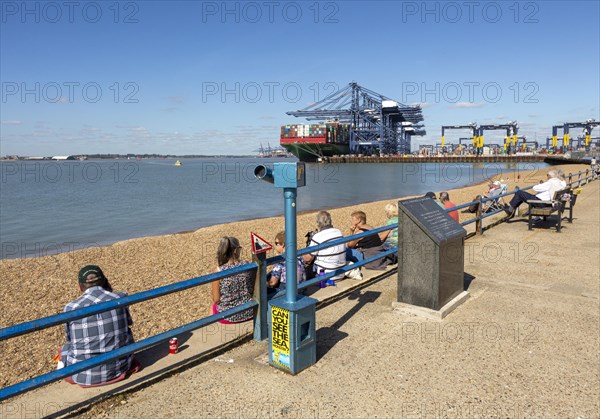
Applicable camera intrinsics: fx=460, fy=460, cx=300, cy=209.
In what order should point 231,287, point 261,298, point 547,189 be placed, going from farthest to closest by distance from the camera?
point 547,189 < point 231,287 < point 261,298

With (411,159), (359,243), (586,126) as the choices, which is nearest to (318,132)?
(411,159)

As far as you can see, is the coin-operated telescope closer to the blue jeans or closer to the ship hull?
the blue jeans

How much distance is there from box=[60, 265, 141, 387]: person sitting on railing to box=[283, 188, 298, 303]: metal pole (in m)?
1.34

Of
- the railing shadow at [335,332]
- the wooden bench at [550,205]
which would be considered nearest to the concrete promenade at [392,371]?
the railing shadow at [335,332]

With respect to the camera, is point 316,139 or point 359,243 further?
point 316,139

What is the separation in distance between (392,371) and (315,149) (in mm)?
128442

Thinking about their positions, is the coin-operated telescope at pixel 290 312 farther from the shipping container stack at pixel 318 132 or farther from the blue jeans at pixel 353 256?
the shipping container stack at pixel 318 132

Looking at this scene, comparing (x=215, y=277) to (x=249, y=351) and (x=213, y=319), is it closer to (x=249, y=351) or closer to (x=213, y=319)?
(x=213, y=319)

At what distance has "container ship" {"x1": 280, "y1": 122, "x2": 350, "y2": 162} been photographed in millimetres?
127750

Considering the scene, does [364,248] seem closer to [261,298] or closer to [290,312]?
[261,298]

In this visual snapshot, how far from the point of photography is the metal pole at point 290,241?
11.7ft

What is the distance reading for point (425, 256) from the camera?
480 cm

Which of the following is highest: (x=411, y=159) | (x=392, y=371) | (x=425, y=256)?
(x=411, y=159)

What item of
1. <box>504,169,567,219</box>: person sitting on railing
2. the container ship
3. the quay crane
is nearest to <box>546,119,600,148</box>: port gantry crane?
the quay crane
